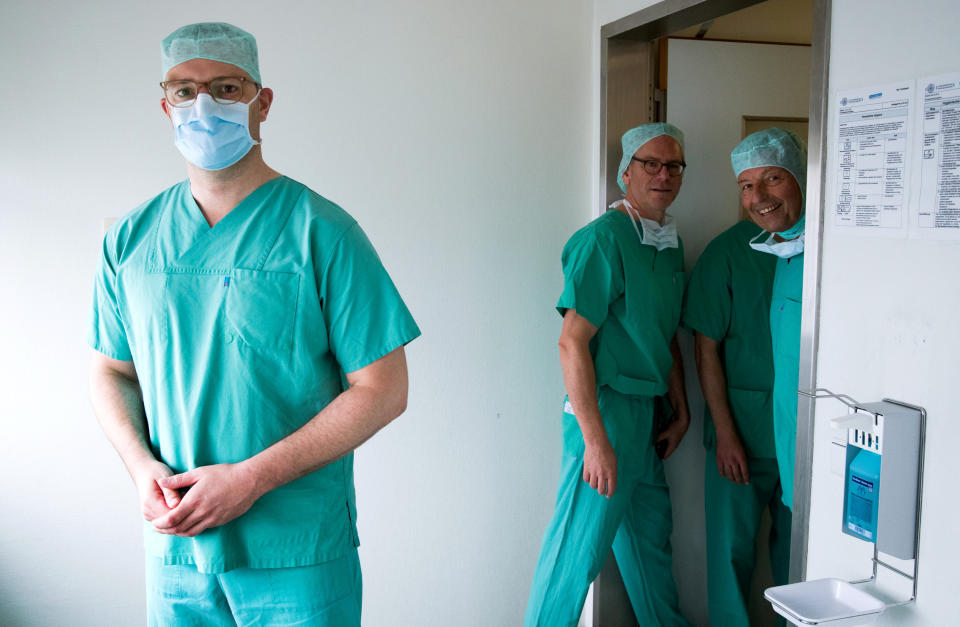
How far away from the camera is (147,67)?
1845mm

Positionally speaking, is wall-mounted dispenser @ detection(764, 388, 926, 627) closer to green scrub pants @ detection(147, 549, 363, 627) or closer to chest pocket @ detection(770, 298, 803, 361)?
chest pocket @ detection(770, 298, 803, 361)

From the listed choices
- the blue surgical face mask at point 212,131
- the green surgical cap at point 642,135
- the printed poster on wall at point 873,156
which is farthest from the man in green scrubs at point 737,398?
the blue surgical face mask at point 212,131

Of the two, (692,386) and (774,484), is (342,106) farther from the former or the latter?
(774,484)

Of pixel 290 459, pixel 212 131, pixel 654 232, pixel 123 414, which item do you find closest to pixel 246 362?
pixel 290 459

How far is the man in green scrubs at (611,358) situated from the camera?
187 centimetres

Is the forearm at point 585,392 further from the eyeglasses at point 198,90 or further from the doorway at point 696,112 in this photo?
the eyeglasses at point 198,90

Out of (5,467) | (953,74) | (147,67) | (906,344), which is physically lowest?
(5,467)

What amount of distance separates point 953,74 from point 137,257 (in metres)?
1.38

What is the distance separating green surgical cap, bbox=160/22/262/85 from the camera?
1.24 metres

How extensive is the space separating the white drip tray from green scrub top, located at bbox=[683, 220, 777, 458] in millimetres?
859

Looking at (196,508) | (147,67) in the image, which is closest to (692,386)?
(196,508)

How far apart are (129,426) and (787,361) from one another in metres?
1.43

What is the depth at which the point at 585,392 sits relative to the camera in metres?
1.87

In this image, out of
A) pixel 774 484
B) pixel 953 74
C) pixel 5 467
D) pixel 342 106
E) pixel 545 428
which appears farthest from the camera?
pixel 545 428
